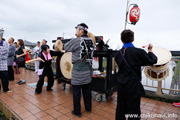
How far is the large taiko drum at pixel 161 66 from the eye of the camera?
284cm

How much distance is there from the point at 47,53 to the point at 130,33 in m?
2.95

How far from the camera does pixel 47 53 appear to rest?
3.88 m

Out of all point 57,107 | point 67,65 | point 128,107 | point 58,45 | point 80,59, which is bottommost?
point 57,107

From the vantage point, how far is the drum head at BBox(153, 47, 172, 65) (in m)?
2.80

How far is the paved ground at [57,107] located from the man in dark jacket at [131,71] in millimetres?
1005

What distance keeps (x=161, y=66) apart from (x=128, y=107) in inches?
72.2

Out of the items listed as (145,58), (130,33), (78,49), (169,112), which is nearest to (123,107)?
(145,58)

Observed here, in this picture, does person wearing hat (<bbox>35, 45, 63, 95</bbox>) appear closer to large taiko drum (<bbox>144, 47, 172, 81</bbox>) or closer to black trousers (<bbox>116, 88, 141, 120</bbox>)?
black trousers (<bbox>116, 88, 141, 120</bbox>)

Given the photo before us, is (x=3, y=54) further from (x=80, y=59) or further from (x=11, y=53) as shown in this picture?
(x=80, y=59)

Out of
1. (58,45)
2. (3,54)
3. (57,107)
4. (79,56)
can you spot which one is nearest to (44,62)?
(58,45)

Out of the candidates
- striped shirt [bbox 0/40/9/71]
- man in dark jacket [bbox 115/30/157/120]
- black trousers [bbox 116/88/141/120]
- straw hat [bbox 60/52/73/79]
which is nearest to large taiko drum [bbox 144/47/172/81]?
man in dark jacket [bbox 115/30/157/120]

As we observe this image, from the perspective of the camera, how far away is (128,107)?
→ 5.76 feet

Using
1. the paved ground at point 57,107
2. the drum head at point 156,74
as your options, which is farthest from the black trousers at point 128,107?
the drum head at point 156,74

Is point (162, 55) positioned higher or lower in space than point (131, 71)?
higher
